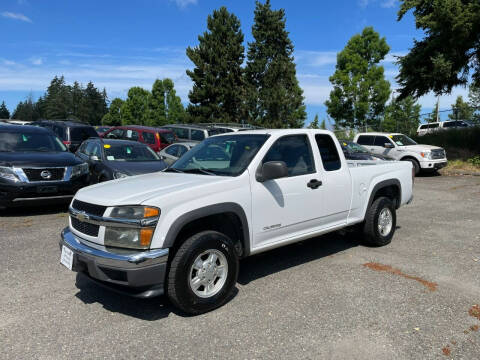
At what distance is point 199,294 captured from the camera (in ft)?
12.3

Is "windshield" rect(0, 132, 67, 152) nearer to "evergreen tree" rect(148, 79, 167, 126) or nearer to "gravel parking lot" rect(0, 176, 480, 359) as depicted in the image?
"gravel parking lot" rect(0, 176, 480, 359)

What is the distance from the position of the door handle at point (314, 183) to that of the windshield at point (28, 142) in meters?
6.53

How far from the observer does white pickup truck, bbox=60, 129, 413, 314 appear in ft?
11.4

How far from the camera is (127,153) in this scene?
9.68 metres

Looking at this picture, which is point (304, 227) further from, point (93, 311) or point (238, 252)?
point (93, 311)

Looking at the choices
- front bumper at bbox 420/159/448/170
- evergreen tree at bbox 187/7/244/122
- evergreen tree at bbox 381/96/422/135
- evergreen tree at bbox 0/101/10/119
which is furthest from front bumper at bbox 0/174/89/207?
evergreen tree at bbox 0/101/10/119

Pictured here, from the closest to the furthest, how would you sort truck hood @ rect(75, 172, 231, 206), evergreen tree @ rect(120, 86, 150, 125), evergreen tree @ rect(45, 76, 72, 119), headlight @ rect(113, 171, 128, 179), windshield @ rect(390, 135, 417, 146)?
truck hood @ rect(75, 172, 231, 206) → headlight @ rect(113, 171, 128, 179) → windshield @ rect(390, 135, 417, 146) → evergreen tree @ rect(120, 86, 150, 125) → evergreen tree @ rect(45, 76, 72, 119)

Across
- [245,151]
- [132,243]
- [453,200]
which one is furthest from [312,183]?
[453,200]

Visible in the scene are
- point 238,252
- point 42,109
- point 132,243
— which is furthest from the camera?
point 42,109

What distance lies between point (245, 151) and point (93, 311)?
2.27 metres

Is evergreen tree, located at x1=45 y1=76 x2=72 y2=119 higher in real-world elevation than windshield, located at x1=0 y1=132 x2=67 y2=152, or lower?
higher

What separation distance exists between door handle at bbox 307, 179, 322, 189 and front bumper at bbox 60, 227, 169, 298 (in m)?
2.01

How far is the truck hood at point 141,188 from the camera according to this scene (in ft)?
11.9

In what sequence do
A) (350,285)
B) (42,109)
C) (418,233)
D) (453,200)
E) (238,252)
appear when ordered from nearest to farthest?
(238,252) < (350,285) < (418,233) < (453,200) < (42,109)
